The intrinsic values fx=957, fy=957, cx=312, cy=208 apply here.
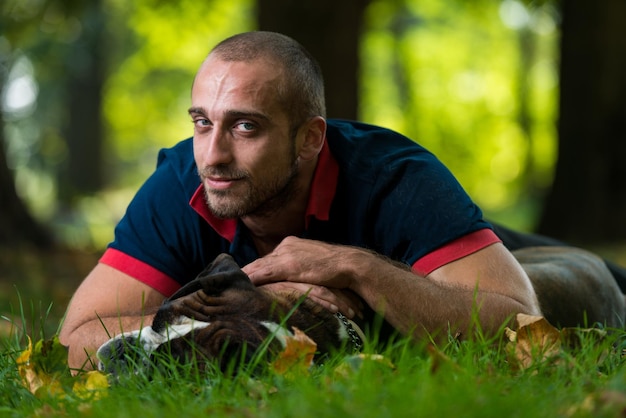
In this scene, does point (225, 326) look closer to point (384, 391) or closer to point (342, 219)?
point (384, 391)

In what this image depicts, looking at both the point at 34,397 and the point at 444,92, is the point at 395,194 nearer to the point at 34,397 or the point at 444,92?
the point at 34,397

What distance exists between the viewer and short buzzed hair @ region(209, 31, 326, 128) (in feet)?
13.2

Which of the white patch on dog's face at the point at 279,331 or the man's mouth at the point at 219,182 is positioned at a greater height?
the man's mouth at the point at 219,182

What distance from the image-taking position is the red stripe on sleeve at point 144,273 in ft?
13.5

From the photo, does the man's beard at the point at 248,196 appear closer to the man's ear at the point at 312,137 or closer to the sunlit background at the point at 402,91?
the man's ear at the point at 312,137

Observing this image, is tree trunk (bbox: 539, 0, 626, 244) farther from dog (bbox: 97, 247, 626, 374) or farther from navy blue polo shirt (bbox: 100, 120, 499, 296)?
dog (bbox: 97, 247, 626, 374)

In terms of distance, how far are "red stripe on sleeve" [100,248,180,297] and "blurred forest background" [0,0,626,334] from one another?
2.46m

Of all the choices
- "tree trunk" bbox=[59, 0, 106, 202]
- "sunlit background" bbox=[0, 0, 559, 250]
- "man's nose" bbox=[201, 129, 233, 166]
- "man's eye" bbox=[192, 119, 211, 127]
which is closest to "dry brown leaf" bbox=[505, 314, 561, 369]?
"man's nose" bbox=[201, 129, 233, 166]

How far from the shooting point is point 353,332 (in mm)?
3334

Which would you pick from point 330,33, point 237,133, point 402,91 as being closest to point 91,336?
point 237,133

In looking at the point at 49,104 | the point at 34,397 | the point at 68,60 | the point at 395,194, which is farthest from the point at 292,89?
the point at 49,104

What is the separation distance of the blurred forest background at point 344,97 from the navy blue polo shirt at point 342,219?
97.7 inches

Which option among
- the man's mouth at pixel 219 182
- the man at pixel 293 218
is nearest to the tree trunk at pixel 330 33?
the man at pixel 293 218

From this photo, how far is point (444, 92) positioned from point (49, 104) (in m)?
14.9
